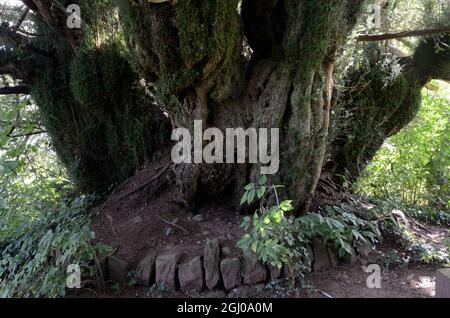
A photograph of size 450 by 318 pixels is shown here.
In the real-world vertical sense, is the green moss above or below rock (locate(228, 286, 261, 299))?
above

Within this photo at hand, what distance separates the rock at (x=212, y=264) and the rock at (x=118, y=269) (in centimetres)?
72

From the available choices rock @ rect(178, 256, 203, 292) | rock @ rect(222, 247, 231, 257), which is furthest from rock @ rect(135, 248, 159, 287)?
rock @ rect(222, 247, 231, 257)

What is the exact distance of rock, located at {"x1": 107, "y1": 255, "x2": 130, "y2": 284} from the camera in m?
2.84

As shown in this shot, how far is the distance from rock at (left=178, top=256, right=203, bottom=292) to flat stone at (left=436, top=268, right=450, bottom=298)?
167 cm

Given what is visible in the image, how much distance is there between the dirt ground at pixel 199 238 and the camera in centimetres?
260

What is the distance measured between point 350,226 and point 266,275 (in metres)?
0.96

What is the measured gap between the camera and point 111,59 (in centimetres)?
404

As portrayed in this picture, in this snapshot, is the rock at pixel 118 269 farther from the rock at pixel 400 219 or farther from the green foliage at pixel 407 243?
the rock at pixel 400 219

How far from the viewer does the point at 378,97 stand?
430 cm

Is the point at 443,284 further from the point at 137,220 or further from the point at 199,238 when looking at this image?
the point at 137,220

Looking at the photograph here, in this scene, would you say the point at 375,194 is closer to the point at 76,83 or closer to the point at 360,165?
the point at 360,165

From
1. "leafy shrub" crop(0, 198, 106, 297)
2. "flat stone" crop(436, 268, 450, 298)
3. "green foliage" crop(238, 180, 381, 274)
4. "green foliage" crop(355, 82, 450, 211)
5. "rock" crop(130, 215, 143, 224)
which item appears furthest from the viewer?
"green foliage" crop(355, 82, 450, 211)

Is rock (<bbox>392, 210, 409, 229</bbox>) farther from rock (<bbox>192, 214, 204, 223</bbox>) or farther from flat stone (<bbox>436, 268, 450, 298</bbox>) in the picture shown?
rock (<bbox>192, 214, 204, 223</bbox>)

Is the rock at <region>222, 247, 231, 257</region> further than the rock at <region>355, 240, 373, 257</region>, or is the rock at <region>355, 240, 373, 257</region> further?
the rock at <region>355, 240, 373, 257</region>
